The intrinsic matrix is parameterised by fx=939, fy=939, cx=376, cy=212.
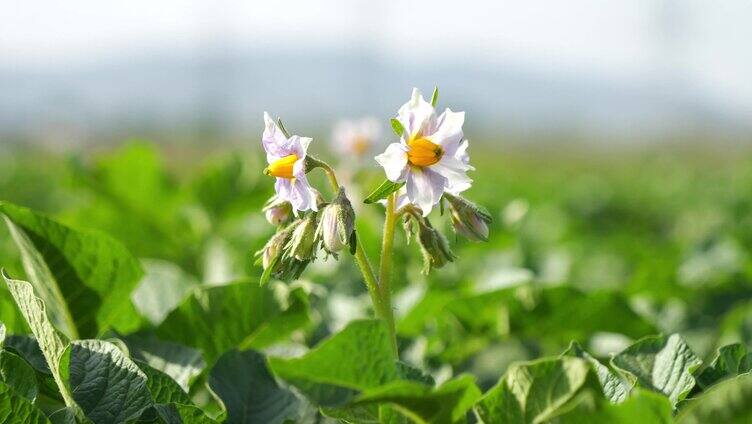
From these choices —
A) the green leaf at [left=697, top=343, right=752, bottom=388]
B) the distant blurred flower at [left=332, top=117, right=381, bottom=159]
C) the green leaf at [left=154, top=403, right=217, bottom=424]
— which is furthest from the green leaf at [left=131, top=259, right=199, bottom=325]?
the distant blurred flower at [left=332, top=117, right=381, bottom=159]

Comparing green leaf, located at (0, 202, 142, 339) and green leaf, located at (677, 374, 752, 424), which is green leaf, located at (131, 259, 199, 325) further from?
green leaf, located at (677, 374, 752, 424)

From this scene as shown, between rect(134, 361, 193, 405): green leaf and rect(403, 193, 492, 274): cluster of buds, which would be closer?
rect(134, 361, 193, 405): green leaf

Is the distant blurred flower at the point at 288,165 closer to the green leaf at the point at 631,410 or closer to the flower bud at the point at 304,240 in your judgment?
the flower bud at the point at 304,240

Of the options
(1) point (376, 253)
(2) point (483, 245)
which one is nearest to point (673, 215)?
(2) point (483, 245)

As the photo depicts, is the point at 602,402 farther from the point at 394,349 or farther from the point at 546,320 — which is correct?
the point at 546,320

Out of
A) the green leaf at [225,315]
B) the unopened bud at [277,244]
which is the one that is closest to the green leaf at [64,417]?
the unopened bud at [277,244]
